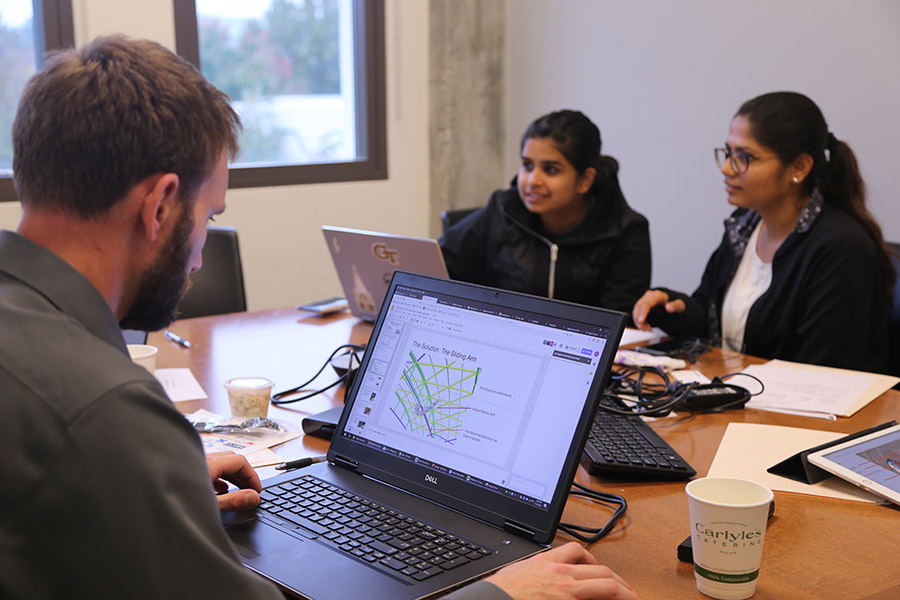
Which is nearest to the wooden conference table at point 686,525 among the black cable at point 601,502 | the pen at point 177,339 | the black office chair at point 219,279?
the black cable at point 601,502

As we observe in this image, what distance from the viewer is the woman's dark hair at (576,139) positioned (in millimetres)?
2875

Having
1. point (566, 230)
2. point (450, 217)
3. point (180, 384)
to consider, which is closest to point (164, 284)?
point (180, 384)

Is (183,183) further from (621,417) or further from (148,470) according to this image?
(621,417)

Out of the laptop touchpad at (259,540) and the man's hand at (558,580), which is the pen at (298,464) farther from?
the man's hand at (558,580)

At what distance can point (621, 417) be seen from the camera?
1.65m

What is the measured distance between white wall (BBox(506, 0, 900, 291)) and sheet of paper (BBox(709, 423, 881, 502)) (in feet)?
6.31

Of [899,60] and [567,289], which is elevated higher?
[899,60]

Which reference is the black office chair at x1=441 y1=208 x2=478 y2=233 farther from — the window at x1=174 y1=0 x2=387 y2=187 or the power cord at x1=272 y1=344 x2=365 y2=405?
the power cord at x1=272 y1=344 x2=365 y2=405

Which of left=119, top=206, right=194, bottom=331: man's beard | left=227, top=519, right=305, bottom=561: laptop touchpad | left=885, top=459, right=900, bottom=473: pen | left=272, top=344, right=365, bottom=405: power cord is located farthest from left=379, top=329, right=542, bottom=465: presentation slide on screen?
left=885, top=459, right=900, bottom=473: pen

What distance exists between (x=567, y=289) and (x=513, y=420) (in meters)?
1.77

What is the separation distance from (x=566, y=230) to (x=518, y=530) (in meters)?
1.99

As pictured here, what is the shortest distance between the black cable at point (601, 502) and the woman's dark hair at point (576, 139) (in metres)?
1.69

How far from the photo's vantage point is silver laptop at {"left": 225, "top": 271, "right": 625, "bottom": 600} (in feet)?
3.50

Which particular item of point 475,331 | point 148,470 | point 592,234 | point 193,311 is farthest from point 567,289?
point 148,470
